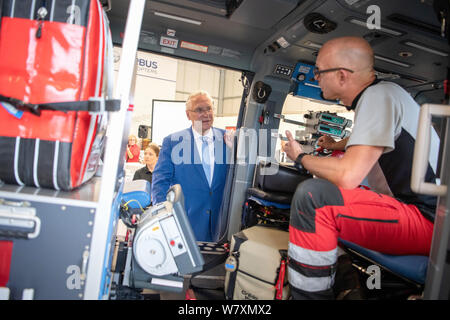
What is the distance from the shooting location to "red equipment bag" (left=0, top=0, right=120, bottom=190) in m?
1.20

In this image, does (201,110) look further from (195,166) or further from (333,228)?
(333,228)

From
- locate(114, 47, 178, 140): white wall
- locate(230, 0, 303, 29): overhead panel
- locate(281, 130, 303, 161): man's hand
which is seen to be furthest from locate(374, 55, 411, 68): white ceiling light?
locate(114, 47, 178, 140): white wall

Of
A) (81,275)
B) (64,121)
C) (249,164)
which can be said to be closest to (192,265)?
(81,275)

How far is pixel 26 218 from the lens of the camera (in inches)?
45.7

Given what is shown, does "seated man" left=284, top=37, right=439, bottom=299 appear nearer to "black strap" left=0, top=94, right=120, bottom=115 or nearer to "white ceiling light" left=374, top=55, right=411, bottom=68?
"black strap" left=0, top=94, right=120, bottom=115

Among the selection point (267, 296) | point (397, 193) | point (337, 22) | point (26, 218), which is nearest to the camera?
point (26, 218)

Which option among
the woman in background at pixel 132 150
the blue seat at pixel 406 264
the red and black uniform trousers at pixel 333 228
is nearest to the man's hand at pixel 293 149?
the red and black uniform trousers at pixel 333 228

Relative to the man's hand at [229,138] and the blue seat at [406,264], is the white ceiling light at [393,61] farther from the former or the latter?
the blue seat at [406,264]

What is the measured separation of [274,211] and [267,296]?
1482 millimetres

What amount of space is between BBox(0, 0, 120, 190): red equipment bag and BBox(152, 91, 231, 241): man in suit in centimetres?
219

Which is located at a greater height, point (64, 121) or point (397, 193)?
point (64, 121)

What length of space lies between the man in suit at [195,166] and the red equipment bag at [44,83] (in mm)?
2191
